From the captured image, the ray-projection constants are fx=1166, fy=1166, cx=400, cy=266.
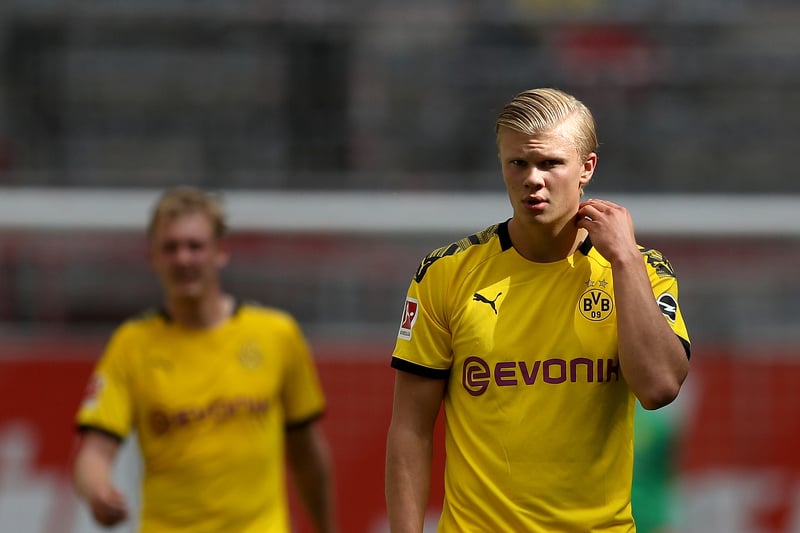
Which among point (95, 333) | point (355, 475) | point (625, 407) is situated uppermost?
point (625, 407)

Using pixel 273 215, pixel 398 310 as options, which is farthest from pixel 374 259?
pixel 273 215

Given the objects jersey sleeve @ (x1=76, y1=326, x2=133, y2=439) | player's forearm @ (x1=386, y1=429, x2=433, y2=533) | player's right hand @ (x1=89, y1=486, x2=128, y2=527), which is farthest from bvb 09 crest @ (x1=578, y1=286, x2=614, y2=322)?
jersey sleeve @ (x1=76, y1=326, x2=133, y2=439)

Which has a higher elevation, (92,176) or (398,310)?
(92,176)

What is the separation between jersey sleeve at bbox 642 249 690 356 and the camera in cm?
259

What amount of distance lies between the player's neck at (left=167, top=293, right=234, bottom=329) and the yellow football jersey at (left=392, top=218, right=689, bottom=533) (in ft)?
5.50

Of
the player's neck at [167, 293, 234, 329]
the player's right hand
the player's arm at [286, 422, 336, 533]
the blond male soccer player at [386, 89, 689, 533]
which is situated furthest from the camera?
the player's arm at [286, 422, 336, 533]

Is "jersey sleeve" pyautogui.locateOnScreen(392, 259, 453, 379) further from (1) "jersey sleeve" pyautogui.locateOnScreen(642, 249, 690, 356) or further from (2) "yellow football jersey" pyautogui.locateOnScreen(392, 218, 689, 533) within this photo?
(1) "jersey sleeve" pyautogui.locateOnScreen(642, 249, 690, 356)

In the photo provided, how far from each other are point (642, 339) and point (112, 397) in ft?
7.34

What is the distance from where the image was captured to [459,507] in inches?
105

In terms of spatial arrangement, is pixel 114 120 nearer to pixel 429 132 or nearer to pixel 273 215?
pixel 429 132

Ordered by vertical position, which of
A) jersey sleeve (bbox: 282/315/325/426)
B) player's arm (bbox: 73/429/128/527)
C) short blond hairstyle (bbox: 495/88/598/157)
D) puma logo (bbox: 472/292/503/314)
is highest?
short blond hairstyle (bbox: 495/88/598/157)

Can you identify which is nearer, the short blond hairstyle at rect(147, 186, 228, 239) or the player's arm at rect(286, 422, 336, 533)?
the short blond hairstyle at rect(147, 186, 228, 239)

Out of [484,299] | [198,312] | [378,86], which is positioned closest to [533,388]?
[484,299]

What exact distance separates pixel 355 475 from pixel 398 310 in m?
1.34
